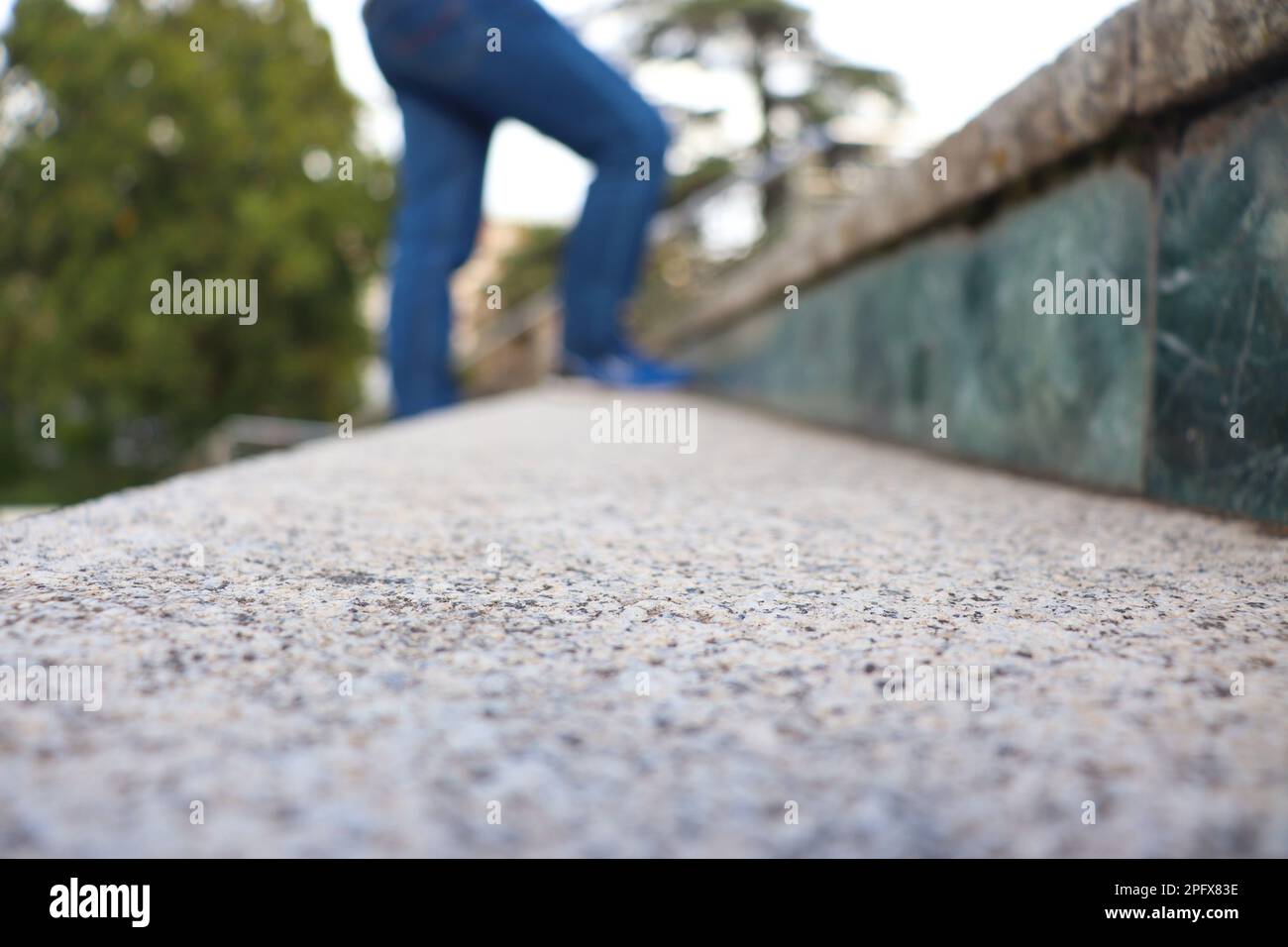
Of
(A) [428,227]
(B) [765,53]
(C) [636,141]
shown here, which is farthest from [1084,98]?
(B) [765,53]

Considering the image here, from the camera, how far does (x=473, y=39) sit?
339 centimetres

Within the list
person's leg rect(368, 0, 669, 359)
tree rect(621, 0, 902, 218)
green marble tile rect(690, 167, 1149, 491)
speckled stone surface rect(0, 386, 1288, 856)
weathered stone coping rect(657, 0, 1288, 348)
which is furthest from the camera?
tree rect(621, 0, 902, 218)

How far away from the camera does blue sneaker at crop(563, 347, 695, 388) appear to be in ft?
15.9

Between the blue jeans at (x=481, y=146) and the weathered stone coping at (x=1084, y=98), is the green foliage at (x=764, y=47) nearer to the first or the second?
the blue jeans at (x=481, y=146)

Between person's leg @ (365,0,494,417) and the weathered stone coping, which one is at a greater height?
person's leg @ (365,0,494,417)

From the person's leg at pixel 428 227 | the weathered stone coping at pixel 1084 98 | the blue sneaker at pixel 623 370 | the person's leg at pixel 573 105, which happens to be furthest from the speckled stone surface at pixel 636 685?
the blue sneaker at pixel 623 370

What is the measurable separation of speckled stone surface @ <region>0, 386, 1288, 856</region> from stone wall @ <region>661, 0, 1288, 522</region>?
18 cm

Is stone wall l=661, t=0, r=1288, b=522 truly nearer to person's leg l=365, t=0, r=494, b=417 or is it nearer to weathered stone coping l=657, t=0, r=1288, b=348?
weathered stone coping l=657, t=0, r=1288, b=348

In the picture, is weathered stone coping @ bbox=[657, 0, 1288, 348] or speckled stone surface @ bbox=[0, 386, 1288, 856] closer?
speckled stone surface @ bbox=[0, 386, 1288, 856]

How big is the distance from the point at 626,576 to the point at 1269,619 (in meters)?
0.71

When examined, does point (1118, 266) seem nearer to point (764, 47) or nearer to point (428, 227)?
point (428, 227)

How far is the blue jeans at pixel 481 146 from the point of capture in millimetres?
3445

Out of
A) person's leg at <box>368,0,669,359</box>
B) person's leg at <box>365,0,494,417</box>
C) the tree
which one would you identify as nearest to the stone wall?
person's leg at <box>368,0,669,359</box>
